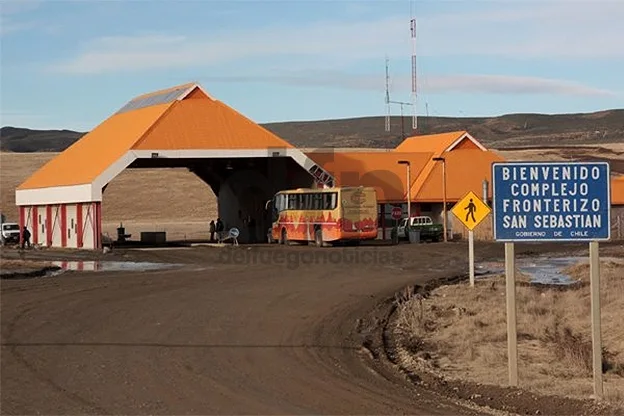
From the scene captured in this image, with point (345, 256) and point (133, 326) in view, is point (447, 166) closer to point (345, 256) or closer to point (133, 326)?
point (345, 256)

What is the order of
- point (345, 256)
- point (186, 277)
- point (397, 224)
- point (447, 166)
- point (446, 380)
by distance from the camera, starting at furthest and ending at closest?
point (447, 166)
point (397, 224)
point (345, 256)
point (186, 277)
point (446, 380)

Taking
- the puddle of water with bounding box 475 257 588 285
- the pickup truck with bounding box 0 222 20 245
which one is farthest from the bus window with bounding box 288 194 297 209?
the pickup truck with bounding box 0 222 20 245

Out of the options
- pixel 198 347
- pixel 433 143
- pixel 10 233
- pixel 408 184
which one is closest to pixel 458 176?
pixel 408 184

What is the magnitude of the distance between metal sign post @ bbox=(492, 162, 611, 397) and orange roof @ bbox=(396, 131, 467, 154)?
5773 centimetres

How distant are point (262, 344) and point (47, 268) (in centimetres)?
2040

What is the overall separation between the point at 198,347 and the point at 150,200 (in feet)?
332

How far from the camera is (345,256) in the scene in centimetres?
4534

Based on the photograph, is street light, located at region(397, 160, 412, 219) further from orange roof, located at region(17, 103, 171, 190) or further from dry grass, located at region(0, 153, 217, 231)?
dry grass, located at region(0, 153, 217, 231)

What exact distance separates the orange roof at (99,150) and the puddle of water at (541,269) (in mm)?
21097

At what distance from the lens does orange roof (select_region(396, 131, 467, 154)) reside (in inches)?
2825

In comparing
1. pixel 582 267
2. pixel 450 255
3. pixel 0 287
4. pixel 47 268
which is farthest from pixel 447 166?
pixel 0 287

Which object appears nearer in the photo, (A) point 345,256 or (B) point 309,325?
(B) point 309,325

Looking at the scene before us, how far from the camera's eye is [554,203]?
532 inches

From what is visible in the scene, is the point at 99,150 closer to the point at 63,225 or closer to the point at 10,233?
the point at 63,225
